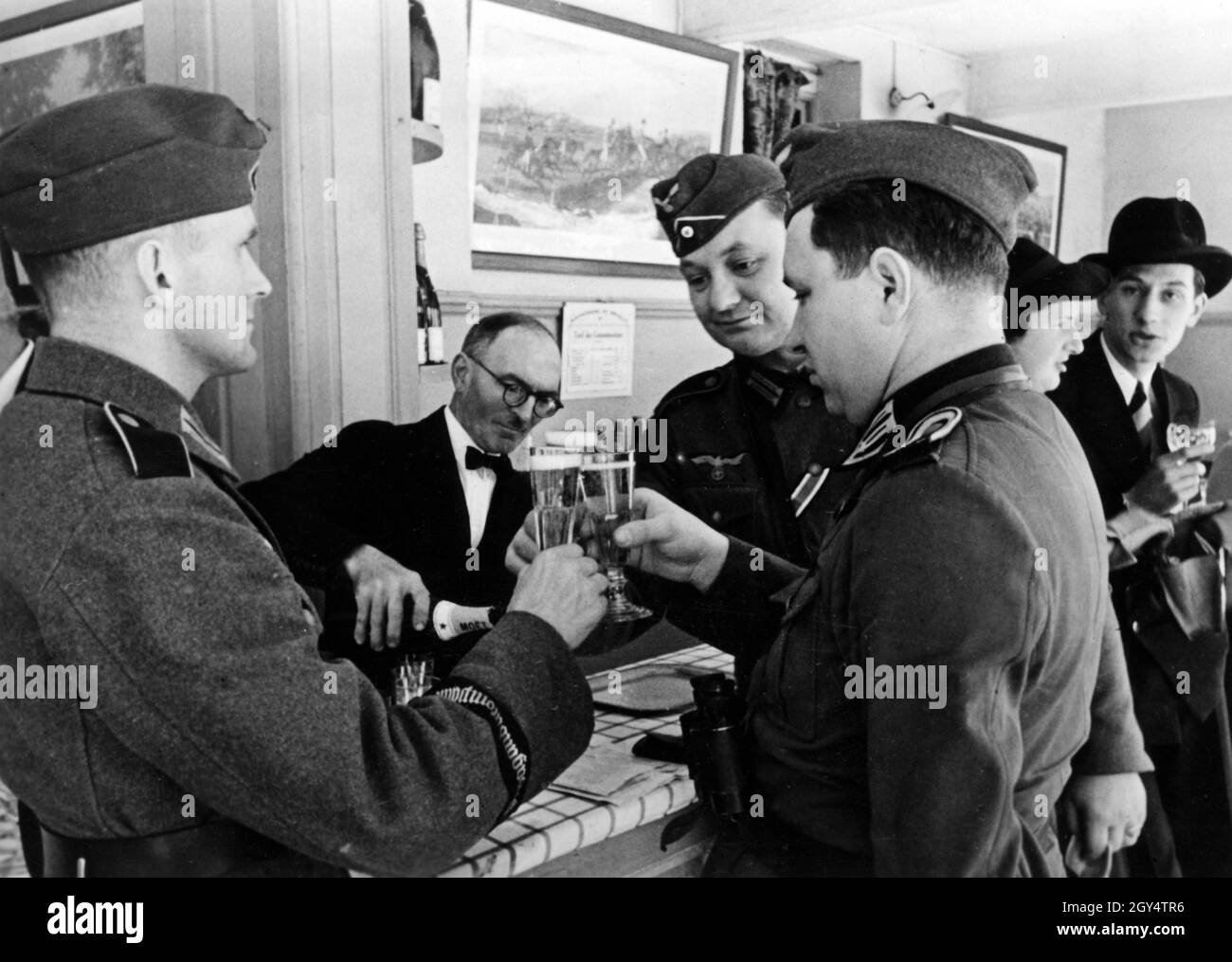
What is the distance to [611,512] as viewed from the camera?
1.11 m

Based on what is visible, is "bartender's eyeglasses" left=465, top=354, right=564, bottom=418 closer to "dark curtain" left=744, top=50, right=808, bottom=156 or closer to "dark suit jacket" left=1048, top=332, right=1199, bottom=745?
"dark suit jacket" left=1048, top=332, right=1199, bottom=745

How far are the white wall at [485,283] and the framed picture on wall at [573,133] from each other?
0.02 m

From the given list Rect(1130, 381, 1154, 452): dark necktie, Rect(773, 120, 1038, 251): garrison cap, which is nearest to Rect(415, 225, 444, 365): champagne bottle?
Rect(773, 120, 1038, 251): garrison cap

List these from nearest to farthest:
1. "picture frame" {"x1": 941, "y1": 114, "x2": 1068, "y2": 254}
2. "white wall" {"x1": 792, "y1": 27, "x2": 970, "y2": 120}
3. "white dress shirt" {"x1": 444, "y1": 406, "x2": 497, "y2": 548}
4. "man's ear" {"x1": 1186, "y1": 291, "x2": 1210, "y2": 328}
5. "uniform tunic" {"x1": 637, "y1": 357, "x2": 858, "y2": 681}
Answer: "white dress shirt" {"x1": 444, "y1": 406, "x2": 497, "y2": 548}, "uniform tunic" {"x1": 637, "y1": 357, "x2": 858, "y2": 681}, "man's ear" {"x1": 1186, "y1": 291, "x2": 1210, "y2": 328}, "picture frame" {"x1": 941, "y1": 114, "x2": 1068, "y2": 254}, "white wall" {"x1": 792, "y1": 27, "x2": 970, "y2": 120}

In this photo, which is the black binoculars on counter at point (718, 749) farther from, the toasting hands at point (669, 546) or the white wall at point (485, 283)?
the white wall at point (485, 283)

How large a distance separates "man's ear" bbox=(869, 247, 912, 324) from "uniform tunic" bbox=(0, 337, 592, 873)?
1.80 ft

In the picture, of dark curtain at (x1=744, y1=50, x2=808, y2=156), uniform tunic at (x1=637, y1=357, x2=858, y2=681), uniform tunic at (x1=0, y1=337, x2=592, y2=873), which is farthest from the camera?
dark curtain at (x1=744, y1=50, x2=808, y2=156)

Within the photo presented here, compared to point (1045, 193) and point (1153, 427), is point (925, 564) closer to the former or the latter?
point (1153, 427)

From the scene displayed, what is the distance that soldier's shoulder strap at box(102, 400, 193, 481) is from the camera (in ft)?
2.51

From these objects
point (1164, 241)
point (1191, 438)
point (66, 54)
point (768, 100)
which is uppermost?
point (768, 100)

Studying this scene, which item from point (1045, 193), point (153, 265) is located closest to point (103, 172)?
point (153, 265)

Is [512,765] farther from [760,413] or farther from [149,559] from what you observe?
[760,413]

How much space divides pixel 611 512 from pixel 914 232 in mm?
416
